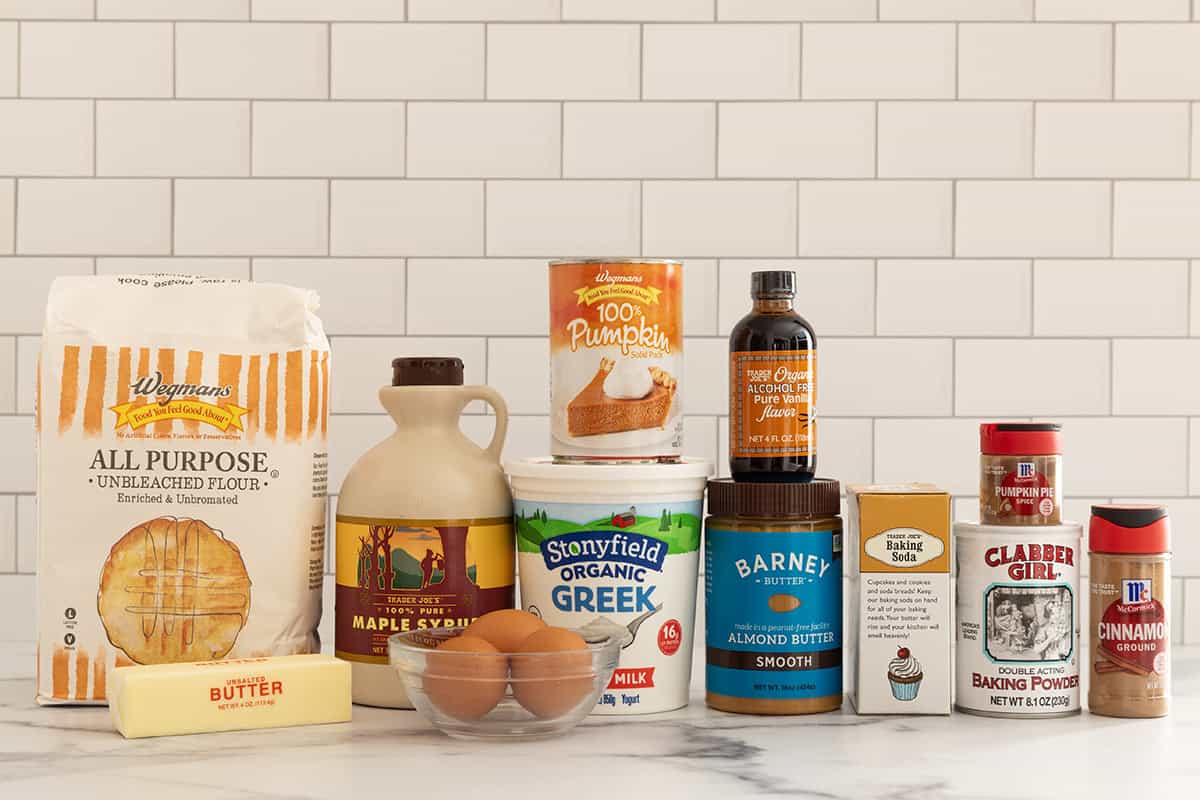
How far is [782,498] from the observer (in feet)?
3.44

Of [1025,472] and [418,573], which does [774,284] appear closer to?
[1025,472]

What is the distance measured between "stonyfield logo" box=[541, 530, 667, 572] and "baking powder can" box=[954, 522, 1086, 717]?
265 millimetres

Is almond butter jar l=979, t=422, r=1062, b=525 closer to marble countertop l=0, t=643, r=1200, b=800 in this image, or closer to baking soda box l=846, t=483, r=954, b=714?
baking soda box l=846, t=483, r=954, b=714

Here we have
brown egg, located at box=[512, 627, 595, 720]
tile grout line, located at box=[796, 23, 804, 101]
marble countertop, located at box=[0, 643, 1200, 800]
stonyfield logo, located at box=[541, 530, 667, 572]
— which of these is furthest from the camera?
tile grout line, located at box=[796, 23, 804, 101]

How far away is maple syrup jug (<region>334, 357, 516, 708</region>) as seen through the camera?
41.9 inches

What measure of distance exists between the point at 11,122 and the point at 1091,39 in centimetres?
128

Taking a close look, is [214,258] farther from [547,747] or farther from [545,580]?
[547,747]

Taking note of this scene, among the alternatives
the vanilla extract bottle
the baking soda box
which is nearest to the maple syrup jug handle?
the vanilla extract bottle

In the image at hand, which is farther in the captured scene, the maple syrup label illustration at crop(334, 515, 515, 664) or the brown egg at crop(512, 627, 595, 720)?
the maple syrup label illustration at crop(334, 515, 515, 664)

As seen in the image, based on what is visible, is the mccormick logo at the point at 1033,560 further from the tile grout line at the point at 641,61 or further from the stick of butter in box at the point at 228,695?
the tile grout line at the point at 641,61

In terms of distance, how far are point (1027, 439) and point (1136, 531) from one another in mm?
119

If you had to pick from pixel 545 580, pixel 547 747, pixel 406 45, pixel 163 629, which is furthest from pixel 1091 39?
pixel 163 629

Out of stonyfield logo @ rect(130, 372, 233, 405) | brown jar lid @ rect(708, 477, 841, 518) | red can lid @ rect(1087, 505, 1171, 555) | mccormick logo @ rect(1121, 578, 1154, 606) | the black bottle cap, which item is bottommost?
mccormick logo @ rect(1121, 578, 1154, 606)

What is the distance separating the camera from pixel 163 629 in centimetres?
108
